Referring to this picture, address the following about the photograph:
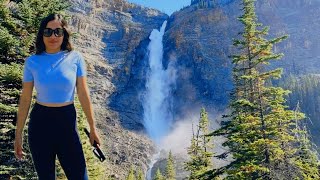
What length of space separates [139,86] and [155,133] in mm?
19206

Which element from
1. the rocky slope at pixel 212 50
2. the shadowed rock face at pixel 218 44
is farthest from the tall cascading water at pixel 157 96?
the shadowed rock face at pixel 218 44

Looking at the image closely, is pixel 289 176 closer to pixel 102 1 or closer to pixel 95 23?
pixel 95 23

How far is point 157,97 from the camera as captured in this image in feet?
382

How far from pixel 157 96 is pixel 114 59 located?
70.3 ft

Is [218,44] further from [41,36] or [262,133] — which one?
[41,36]

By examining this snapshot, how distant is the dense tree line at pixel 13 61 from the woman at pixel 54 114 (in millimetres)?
9205

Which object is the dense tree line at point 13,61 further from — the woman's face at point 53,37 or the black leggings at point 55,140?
the woman's face at point 53,37

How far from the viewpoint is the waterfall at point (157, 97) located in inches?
4203

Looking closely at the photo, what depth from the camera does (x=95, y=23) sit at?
143 m

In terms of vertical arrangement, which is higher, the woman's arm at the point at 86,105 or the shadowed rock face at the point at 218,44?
→ the shadowed rock face at the point at 218,44

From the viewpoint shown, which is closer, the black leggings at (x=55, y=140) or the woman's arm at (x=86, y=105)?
the black leggings at (x=55, y=140)

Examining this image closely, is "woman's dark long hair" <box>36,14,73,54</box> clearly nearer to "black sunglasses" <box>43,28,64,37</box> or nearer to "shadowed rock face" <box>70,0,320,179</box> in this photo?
"black sunglasses" <box>43,28,64,37</box>

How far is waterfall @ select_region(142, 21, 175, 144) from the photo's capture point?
350 feet

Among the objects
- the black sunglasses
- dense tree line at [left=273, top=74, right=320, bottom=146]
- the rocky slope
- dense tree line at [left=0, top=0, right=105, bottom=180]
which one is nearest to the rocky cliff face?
the rocky slope
